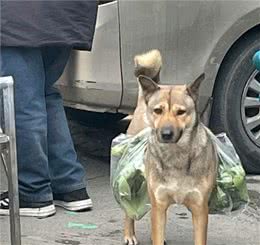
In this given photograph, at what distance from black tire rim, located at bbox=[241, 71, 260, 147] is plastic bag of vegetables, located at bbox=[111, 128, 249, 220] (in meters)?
Answer: 1.50

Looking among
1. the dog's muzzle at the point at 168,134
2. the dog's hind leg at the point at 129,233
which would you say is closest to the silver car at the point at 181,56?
the dog's hind leg at the point at 129,233

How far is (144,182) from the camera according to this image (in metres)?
4.27

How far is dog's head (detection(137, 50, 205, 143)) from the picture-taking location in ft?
12.4

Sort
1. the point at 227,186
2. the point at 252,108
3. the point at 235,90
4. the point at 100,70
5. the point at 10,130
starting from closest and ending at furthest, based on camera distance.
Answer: the point at 10,130 → the point at 227,186 → the point at 100,70 → the point at 235,90 → the point at 252,108

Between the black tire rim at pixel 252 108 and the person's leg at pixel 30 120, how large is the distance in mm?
1526

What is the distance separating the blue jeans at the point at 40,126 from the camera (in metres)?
4.83

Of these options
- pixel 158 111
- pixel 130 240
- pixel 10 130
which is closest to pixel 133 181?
pixel 130 240

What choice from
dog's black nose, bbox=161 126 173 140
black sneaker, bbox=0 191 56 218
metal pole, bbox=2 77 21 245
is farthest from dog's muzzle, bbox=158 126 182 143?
black sneaker, bbox=0 191 56 218

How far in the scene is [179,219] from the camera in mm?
5008

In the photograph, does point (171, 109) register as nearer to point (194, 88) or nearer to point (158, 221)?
point (194, 88)

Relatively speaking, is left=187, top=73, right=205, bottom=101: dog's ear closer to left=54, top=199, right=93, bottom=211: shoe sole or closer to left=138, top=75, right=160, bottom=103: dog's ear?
left=138, top=75, right=160, bottom=103: dog's ear

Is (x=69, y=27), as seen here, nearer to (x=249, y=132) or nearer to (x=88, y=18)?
(x=88, y=18)

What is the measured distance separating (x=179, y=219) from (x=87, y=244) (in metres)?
0.69

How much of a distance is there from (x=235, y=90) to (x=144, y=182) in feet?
5.60
